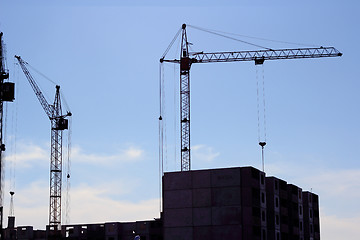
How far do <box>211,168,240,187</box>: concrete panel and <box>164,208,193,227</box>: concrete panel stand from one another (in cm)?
A: 991

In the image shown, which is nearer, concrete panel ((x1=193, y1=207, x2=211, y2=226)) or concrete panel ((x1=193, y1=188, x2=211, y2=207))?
concrete panel ((x1=193, y1=207, x2=211, y2=226))

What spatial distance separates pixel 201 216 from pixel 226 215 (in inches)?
256

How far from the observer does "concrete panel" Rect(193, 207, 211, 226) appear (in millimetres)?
163625

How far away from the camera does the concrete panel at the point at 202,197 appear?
16388cm

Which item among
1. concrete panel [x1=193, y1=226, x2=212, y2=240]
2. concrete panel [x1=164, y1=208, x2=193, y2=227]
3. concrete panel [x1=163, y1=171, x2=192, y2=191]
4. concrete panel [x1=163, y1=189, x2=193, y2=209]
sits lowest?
concrete panel [x1=193, y1=226, x2=212, y2=240]

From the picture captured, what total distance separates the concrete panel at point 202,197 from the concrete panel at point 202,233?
18.6 ft

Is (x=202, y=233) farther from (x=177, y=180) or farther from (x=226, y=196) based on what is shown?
(x=177, y=180)

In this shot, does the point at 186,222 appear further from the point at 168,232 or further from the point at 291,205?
the point at 291,205

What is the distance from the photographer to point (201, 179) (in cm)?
16550

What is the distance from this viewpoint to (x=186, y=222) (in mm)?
166000

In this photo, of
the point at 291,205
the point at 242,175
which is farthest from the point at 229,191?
the point at 291,205

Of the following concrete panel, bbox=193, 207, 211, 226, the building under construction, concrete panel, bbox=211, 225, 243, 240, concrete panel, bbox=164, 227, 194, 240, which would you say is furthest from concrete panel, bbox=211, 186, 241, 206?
concrete panel, bbox=164, 227, 194, 240

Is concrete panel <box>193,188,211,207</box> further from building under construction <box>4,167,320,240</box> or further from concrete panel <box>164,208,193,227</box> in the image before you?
concrete panel <box>164,208,193,227</box>

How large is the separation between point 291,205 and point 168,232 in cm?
4219
